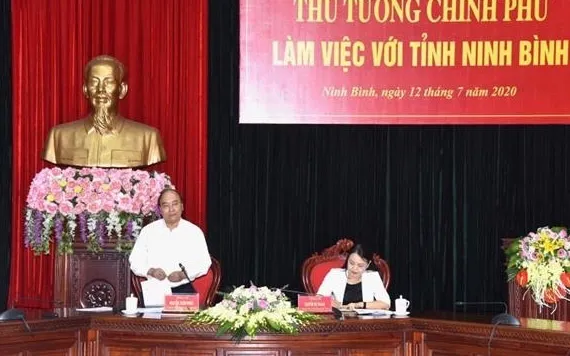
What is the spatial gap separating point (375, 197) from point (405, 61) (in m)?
1.11

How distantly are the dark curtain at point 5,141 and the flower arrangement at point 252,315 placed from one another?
277 centimetres

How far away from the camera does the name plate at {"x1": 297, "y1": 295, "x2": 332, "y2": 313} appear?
17.7 ft

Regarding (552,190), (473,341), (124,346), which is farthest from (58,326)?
(552,190)

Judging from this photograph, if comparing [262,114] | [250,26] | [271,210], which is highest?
[250,26]

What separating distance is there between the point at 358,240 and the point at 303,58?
4.59ft

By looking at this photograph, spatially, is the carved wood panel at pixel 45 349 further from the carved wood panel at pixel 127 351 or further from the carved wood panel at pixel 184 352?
the carved wood panel at pixel 184 352

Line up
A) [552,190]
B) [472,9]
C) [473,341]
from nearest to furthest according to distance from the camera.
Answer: [473,341]
[472,9]
[552,190]

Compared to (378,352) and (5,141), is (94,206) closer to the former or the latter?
(5,141)

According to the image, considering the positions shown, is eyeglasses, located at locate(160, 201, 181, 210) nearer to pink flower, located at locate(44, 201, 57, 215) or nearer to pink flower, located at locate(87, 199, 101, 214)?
pink flower, located at locate(87, 199, 101, 214)

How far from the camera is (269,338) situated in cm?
529

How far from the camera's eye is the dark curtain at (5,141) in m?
7.65

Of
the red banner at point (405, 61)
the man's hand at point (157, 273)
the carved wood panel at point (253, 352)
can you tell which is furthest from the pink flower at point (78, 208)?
the carved wood panel at point (253, 352)

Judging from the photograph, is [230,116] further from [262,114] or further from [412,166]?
[412,166]

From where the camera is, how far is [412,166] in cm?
797
